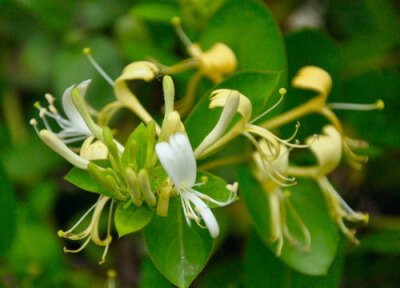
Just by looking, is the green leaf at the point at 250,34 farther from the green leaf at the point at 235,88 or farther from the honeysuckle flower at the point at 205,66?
the green leaf at the point at 235,88

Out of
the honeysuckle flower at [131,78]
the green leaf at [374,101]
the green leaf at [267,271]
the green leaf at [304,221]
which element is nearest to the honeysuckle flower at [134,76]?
the honeysuckle flower at [131,78]

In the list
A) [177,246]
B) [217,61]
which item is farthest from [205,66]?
[177,246]

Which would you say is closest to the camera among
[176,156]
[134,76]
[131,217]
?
[176,156]

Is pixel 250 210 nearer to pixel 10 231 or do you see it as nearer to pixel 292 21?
pixel 10 231

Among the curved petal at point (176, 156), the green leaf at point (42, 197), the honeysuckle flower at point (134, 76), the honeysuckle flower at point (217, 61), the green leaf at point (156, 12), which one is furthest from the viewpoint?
the green leaf at point (42, 197)

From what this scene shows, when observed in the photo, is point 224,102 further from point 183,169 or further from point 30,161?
point 30,161

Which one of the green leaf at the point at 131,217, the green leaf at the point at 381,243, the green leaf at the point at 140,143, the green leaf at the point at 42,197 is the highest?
→ the green leaf at the point at 140,143
